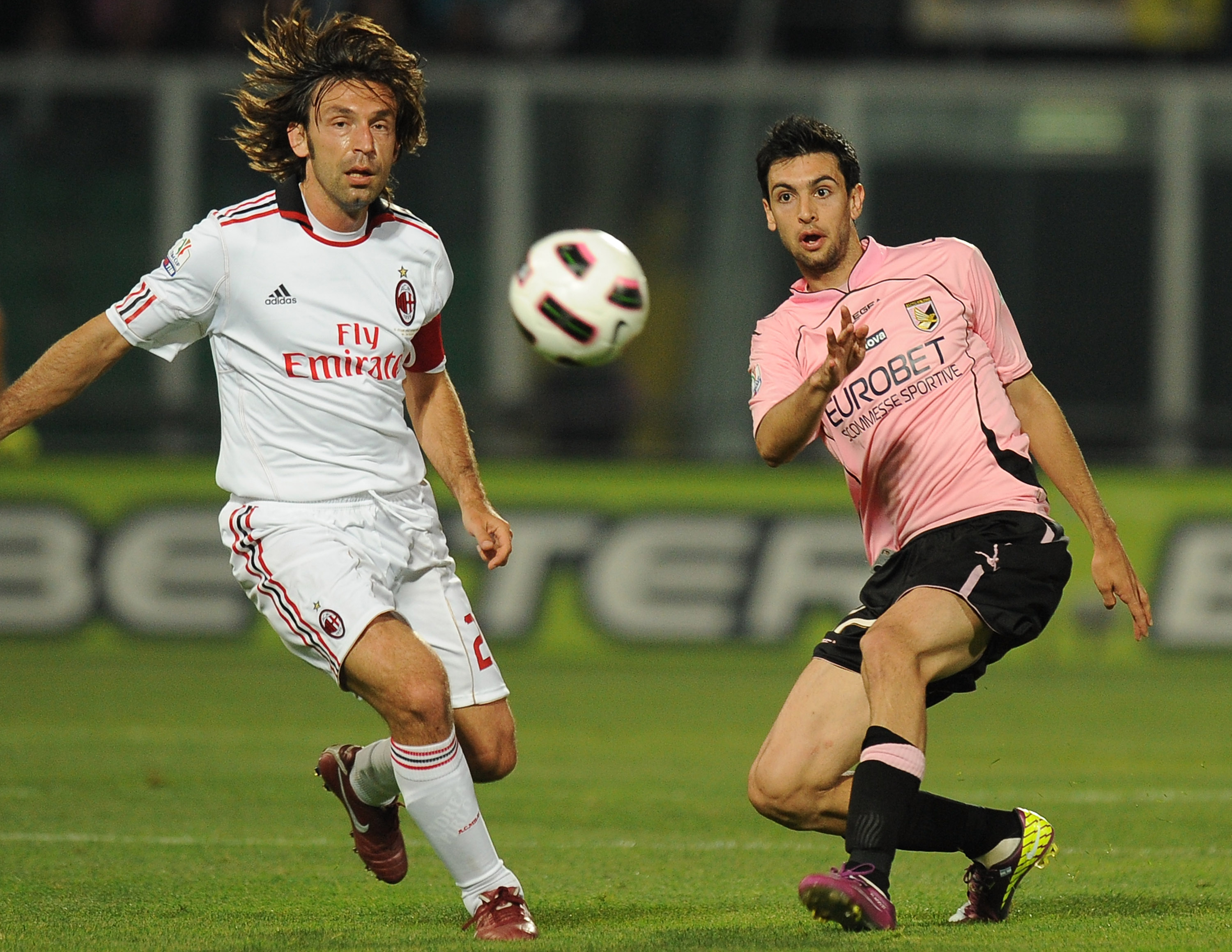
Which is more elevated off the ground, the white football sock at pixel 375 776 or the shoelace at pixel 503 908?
the white football sock at pixel 375 776

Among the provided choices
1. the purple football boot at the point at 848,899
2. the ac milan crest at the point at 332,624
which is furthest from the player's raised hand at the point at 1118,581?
the ac milan crest at the point at 332,624

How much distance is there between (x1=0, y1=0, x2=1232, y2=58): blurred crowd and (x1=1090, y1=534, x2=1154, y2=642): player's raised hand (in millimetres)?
12176

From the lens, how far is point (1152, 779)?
850 centimetres

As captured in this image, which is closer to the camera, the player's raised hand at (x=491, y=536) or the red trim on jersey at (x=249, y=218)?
the red trim on jersey at (x=249, y=218)

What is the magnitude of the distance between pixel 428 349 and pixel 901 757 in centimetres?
177

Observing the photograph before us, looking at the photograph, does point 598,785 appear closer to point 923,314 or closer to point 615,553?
point 923,314

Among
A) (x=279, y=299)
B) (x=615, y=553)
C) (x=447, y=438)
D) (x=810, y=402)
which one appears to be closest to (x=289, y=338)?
(x=279, y=299)

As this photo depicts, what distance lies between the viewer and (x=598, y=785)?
831cm

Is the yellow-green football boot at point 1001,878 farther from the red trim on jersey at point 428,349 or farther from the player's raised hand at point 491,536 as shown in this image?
the red trim on jersey at point 428,349

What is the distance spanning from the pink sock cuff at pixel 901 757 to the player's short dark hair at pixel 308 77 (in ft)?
6.88

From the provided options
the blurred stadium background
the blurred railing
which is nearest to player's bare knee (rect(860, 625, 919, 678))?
the blurred stadium background

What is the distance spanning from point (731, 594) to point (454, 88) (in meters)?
5.77

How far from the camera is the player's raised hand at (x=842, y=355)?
186 inches

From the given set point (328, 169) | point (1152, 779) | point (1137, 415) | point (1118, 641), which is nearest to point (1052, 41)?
point (1137, 415)
